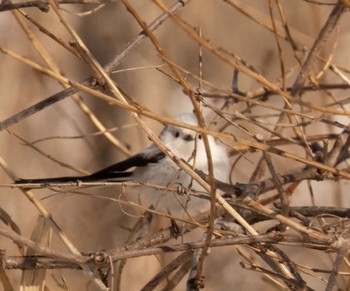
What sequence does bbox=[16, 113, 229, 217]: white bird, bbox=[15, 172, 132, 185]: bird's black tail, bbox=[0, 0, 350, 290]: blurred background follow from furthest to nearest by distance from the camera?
1. bbox=[0, 0, 350, 290]: blurred background
2. bbox=[16, 113, 229, 217]: white bird
3. bbox=[15, 172, 132, 185]: bird's black tail

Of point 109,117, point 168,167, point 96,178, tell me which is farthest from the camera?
point 109,117

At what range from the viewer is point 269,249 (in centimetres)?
160

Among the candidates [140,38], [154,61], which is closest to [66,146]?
[154,61]

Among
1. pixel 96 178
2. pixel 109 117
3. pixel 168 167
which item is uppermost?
pixel 109 117

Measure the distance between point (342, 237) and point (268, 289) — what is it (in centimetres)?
241

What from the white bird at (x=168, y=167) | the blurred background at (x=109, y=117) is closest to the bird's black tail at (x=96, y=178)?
the white bird at (x=168, y=167)

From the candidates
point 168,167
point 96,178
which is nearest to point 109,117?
point 168,167

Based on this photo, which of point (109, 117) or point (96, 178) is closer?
point (96, 178)

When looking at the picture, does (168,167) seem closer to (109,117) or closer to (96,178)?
(96,178)

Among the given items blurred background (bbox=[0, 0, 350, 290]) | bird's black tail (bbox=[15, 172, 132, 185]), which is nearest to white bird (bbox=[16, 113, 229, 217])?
bird's black tail (bbox=[15, 172, 132, 185])

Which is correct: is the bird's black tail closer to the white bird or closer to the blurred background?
the white bird

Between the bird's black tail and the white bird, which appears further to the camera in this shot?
the white bird

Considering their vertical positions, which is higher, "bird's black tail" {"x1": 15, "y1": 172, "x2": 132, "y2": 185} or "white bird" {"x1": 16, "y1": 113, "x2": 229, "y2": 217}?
"white bird" {"x1": 16, "y1": 113, "x2": 229, "y2": 217}

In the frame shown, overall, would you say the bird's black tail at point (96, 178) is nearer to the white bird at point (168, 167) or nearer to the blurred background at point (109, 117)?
the white bird at point (168, 167)
